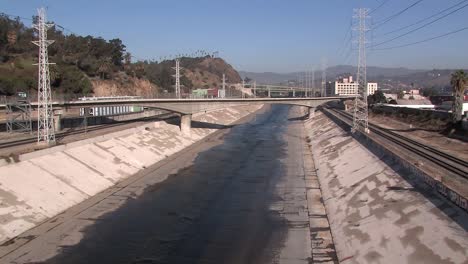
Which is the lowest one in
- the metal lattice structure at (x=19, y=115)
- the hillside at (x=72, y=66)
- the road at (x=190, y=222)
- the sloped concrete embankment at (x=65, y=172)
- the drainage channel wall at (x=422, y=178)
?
the road at (x=190, y=222)

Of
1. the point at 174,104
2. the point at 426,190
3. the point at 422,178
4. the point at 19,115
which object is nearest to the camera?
the point at 426,190

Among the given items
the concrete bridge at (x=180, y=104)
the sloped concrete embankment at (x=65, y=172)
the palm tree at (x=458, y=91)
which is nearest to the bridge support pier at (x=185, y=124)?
the concrete bridge at (x=180, y=104)

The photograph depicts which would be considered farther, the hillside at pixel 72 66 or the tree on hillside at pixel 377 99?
the tree on hillside at pixel 377 99

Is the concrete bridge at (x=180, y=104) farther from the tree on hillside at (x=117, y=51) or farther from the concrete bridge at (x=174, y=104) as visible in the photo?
the tree on hillside at (x=117, y=51)

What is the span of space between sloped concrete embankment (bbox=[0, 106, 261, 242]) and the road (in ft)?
5.34

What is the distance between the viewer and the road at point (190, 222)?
78.1ft

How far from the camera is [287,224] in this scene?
1149 inches

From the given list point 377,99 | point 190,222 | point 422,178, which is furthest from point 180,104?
point 377,99

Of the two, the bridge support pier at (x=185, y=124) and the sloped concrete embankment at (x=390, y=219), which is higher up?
the bridge support pier at (x=185, y=124)

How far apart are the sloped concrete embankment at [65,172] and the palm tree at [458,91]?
3479 centimetres

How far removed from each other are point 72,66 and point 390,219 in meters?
102

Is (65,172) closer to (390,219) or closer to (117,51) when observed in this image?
(390,219)

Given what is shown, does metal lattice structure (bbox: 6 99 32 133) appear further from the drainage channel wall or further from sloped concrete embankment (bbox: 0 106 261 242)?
the drainage channel wall

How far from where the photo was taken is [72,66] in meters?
114
